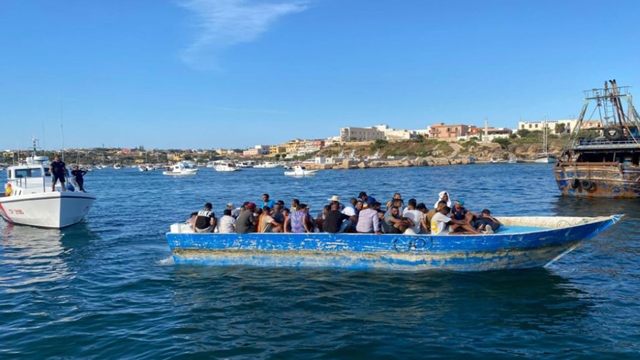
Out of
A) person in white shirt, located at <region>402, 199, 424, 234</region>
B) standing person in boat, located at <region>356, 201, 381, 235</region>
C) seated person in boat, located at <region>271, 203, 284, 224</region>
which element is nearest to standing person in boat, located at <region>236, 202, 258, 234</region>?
seated person in boat, located at <region>271, 203, 284, 224</region>

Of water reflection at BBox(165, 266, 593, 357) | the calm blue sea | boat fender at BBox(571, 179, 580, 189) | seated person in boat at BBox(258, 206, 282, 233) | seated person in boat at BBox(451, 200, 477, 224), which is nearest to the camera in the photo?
the calm blue sea

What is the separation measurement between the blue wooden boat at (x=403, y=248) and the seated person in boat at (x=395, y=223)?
426 mm

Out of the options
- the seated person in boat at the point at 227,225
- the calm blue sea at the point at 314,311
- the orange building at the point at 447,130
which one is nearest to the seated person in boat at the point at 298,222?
the calm blue sea at the point at 314,311

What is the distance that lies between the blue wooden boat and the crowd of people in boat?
401mm

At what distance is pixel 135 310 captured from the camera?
1051cm

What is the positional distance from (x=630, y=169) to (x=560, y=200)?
14.4 ft

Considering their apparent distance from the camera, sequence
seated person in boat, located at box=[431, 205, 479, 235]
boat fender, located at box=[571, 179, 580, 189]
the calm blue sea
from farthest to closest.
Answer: boat fender, located at box=[571, 179, 580, 189] < seated person in boat, located at box=[431, 205, 479, 235] < the calm blue sea

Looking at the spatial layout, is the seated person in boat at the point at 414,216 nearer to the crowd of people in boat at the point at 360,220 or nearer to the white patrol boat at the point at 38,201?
the crowd of people in boat at the point at 360,220

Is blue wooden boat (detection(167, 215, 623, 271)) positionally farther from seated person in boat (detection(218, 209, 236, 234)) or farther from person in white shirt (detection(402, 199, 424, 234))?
person in white shirt (detection(402, 199, 424, 234))

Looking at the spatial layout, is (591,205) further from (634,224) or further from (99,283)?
(99,283)

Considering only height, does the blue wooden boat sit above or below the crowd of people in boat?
below

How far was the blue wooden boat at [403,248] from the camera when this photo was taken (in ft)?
38.0

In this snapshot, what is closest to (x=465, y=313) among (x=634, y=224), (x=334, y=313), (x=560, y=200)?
(x=334, y=313)

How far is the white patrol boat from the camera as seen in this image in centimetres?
2191
